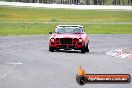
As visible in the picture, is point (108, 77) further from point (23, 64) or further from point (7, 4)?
point (7, 4)

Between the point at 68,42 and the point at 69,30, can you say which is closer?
the point at 68,42

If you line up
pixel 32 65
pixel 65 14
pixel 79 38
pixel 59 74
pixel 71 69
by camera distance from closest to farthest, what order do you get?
pixel 59 74
pixel 71 69
pixel 32 65
pixel 79 38
pixel 65 14

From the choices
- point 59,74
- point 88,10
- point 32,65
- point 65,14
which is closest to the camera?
point 59,74

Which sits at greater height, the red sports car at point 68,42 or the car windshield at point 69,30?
the car windshield at point 69,30

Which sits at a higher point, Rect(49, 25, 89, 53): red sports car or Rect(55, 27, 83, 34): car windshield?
Rect(55, 27, 83, 34): car windshield

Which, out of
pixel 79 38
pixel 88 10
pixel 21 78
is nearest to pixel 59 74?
pixel 21 78

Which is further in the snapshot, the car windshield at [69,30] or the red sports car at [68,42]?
the car windshield at [69,30]

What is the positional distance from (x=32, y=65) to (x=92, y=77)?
11.7 metres

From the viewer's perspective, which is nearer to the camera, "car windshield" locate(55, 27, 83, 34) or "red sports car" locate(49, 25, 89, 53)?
"red sports car" locate(49, 25, 89, 53)

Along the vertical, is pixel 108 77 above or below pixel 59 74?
above

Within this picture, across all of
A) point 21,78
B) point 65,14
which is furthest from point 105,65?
point 65,14

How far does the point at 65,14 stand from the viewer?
97625 millimetres

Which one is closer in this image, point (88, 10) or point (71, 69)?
point (71, 69)

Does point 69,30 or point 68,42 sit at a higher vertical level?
point 69,30
